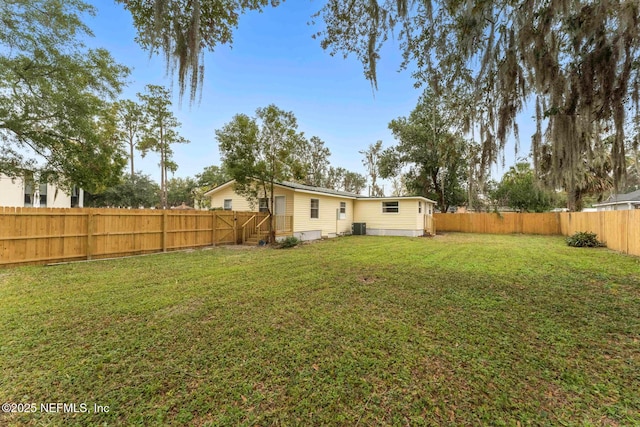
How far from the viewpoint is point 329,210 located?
14805mm

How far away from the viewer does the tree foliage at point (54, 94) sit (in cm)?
722

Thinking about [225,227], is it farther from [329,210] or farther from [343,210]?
[343,210]

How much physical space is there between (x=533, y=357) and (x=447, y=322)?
0.92 m

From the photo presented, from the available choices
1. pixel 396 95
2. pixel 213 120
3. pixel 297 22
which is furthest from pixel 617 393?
pixel 213 120

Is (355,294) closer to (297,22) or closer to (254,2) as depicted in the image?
(254,2)

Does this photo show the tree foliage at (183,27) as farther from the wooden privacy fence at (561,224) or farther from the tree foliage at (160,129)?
the tree foliage at (160,129)

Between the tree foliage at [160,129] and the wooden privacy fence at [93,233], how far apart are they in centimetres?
942

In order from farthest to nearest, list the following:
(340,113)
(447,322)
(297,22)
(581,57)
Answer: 1. (340,113)
2. (297,22)
3. (581,57)
4. (447,322)

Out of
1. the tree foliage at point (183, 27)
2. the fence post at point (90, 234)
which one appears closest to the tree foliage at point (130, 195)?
the fence post at point (90, 234)

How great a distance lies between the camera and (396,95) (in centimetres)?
793

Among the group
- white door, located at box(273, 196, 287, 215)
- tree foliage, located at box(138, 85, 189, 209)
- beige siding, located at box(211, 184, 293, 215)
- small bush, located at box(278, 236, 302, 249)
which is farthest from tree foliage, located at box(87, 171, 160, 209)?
small bush, located at box(278, 236, 302, 249)

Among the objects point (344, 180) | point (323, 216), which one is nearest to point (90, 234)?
point (323, 216)

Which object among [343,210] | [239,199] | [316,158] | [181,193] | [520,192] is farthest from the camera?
[181,193]

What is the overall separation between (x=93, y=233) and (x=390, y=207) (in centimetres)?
1388
